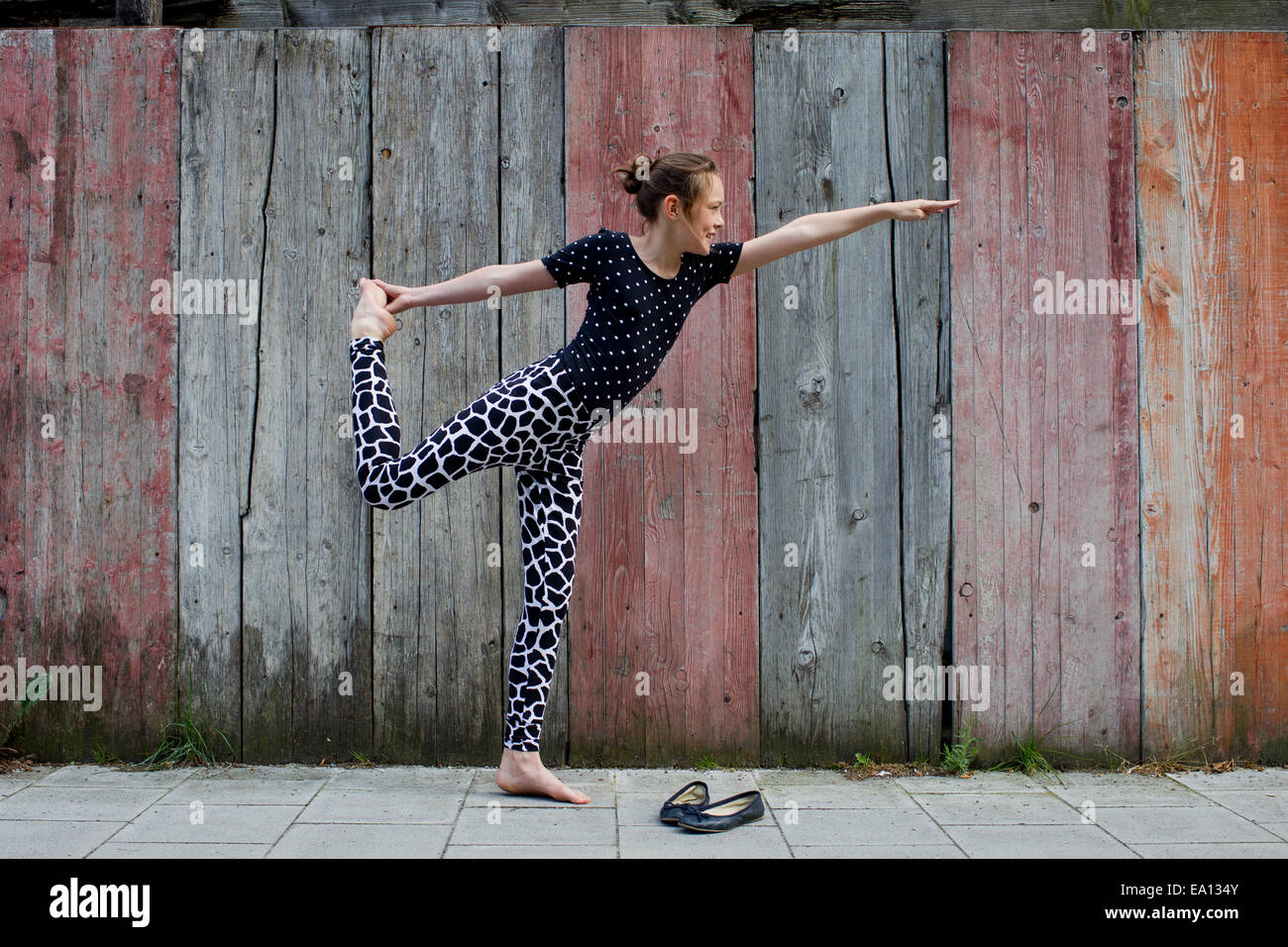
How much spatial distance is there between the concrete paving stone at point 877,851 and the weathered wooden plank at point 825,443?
0.85 metres

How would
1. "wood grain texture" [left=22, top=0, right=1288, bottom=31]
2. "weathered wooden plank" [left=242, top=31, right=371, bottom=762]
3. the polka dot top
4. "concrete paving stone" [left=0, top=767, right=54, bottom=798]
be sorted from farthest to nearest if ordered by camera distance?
"wood grain texture" [left=22, top=0, right=1288, bottom=31] → "weathered wooden plank" [left=242, top=31, right=371, bottom=762] → "concrete paving stone" [left=0, top=767, right=54, bottom=798] → the polka dot top

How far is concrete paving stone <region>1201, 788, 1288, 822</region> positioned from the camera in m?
3.05

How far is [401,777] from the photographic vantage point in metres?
3.43

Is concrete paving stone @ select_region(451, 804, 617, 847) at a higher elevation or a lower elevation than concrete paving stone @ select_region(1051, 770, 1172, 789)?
higher

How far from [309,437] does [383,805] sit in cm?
141

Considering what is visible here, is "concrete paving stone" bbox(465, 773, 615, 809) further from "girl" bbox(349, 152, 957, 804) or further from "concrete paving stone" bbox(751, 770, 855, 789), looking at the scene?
"concrete paving stone" bbox(751, 770, 855, 789)

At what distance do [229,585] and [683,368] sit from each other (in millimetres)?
1938

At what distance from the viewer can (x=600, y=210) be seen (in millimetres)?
3598

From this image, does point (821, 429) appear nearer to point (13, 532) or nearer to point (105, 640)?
point (105, 640)

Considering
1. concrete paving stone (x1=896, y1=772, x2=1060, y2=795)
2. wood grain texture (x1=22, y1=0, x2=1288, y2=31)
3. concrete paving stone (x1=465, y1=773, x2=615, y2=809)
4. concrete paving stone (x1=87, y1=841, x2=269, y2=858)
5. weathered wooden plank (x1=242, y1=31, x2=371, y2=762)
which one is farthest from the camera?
wood grain texture (x1=22, y1=0, x2=1288, y2=31)

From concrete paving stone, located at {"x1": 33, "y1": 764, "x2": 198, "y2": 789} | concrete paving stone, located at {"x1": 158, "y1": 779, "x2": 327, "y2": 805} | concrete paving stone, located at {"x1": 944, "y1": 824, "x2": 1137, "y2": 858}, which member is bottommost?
concrete paving stone, located at {"x1": 944, "y1": 824, "x2": 1137, "y2": 858}

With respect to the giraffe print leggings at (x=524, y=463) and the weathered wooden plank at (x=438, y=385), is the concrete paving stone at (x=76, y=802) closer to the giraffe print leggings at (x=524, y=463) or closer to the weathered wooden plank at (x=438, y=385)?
the weathered wooden plank at (x=438, y=385)

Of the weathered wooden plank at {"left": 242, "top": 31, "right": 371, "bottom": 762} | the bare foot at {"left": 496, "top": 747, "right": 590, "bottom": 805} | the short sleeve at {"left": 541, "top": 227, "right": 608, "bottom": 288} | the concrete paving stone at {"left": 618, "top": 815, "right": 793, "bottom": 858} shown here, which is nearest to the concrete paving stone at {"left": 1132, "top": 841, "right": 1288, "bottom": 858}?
the concrete paving stone at {"left": 618, "top": 815, "right": 793, "bottom": 858}

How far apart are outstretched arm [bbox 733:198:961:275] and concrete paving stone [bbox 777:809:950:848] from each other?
1819mm
